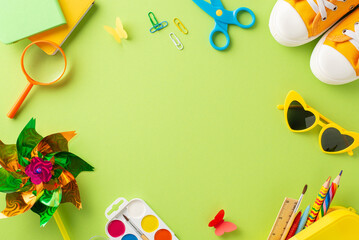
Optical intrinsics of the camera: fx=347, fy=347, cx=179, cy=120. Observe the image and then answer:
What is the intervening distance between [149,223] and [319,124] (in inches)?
23.0

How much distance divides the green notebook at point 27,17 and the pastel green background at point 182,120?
0.06m

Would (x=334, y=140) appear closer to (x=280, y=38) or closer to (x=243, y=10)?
(x=280, y=38)

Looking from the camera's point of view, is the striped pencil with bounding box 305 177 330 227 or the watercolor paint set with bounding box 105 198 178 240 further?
the watercolor paint set with bounding box 105 198 178 240

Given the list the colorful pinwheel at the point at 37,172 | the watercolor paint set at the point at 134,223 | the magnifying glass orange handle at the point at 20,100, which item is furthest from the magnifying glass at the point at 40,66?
the watercolor paint set at the point at 134,223

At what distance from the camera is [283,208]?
39.6 inches

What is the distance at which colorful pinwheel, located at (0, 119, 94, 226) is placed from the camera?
0.92 m

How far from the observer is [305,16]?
95cm

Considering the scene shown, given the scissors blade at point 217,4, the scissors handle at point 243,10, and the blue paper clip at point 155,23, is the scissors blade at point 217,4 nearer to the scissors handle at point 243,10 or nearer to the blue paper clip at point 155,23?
the scissors handle at point 243,10

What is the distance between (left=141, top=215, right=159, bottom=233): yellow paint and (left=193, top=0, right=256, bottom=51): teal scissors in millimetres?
547

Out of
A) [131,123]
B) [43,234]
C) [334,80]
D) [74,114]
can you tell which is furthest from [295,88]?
[43,234]

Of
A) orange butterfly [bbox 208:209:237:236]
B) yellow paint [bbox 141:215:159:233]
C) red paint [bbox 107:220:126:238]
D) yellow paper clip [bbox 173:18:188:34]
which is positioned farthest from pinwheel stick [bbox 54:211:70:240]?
yellow paper clip [bbox 173:18:188:34]

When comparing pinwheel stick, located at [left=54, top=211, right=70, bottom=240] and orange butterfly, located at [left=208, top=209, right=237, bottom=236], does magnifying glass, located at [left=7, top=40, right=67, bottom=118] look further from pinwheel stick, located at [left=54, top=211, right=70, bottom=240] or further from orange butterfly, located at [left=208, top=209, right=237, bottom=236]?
orange butterfly, located at [left=208, top=209, right=237, bottom=236]

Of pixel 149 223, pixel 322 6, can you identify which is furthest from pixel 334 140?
pixel 149 223

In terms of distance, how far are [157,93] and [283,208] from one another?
1.64ft
